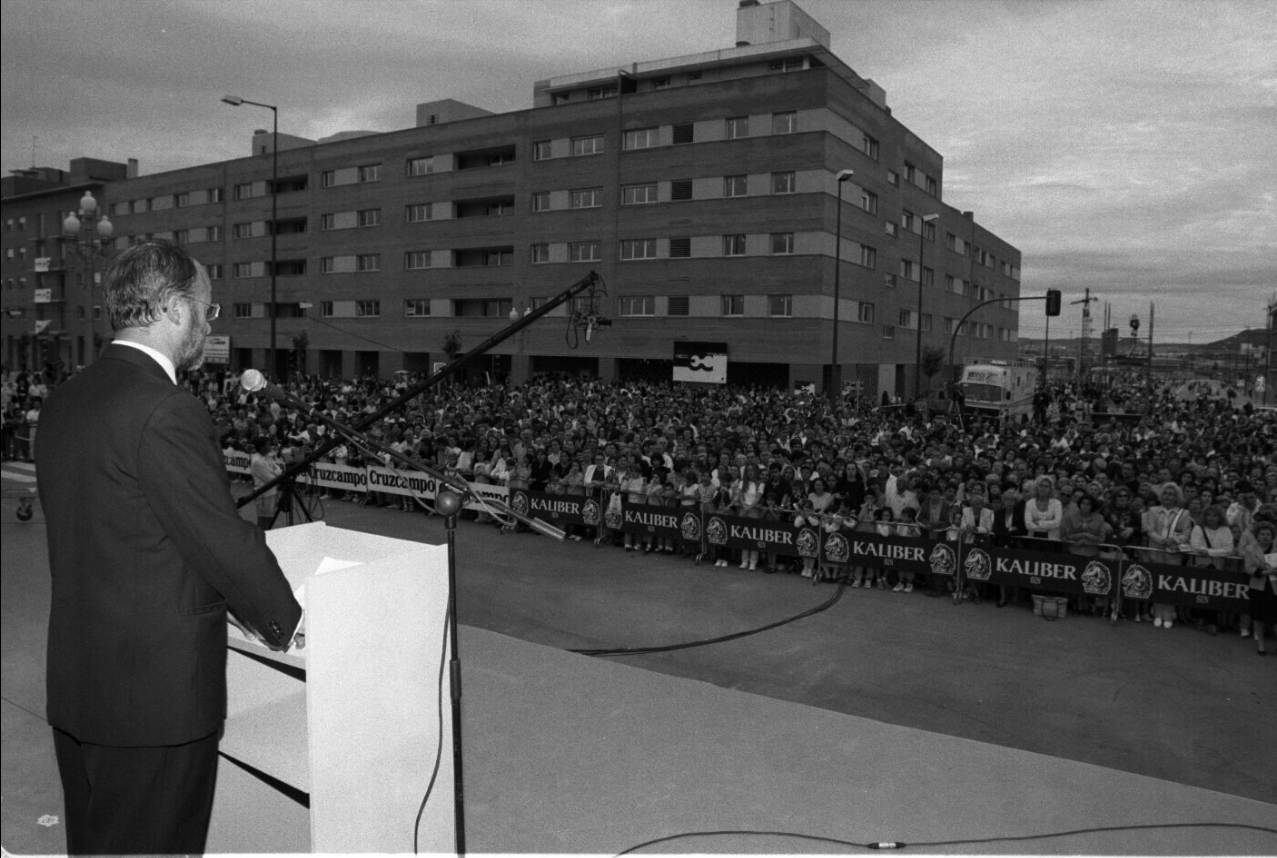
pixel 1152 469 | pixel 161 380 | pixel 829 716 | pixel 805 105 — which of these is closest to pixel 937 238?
pixel 805 105

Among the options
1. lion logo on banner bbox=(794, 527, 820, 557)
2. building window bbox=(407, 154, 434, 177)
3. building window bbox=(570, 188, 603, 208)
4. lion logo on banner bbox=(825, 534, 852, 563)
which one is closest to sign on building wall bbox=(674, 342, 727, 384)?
building window bbox=(570, 188, 603, 208)

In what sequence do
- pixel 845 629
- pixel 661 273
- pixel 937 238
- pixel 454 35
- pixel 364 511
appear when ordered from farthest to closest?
pixel 937 238 < pixel 661 273 < pixel 364 511 < pixel 845 629 < pixel 454 35

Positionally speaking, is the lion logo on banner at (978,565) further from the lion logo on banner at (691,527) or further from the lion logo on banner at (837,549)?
the lion logo on banner at (691,527)

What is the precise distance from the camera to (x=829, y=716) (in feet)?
16.7

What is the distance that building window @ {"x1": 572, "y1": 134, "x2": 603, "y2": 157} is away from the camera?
26.8 m

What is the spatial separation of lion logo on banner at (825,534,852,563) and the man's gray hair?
29.0 ft

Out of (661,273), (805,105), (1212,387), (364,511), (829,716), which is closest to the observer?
(829,716)

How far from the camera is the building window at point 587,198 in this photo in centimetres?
2811

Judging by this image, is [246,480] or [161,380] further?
[246,480]

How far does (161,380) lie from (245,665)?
142 cm

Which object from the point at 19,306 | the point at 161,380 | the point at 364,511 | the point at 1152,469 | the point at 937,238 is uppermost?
the point at 937,238

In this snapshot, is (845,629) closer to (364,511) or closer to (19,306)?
(364,511)

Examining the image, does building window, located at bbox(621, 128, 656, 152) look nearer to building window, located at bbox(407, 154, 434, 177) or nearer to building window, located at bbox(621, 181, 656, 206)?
building window, located at bbox(621, 181, 656, 206)

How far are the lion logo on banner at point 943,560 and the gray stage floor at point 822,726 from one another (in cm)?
38
